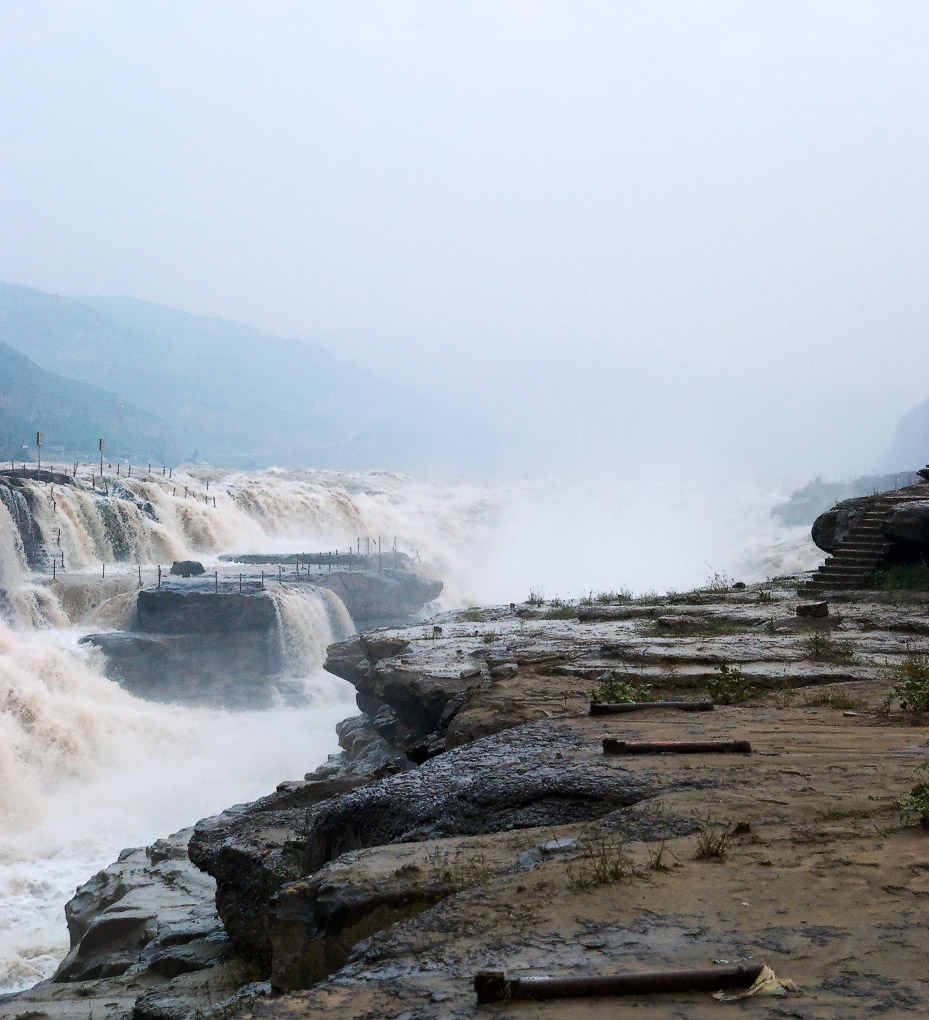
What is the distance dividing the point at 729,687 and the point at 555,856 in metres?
3.79

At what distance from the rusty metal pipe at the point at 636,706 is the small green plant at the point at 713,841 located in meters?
2.70

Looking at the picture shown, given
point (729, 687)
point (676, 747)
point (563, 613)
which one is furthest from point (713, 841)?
point (563, 613)

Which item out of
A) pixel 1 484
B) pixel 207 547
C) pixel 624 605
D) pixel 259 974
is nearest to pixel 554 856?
pixel 259 974

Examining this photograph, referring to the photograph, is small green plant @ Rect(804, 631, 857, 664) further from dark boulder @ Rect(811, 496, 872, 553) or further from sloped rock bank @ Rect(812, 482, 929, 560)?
dark boulder @ Rect(811, 496, 872, 553)

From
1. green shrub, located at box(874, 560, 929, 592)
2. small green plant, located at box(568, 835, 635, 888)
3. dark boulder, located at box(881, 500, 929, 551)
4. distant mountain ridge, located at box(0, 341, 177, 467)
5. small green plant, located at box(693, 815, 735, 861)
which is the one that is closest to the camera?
small green plant, located at box(568, 835, 635, 888)

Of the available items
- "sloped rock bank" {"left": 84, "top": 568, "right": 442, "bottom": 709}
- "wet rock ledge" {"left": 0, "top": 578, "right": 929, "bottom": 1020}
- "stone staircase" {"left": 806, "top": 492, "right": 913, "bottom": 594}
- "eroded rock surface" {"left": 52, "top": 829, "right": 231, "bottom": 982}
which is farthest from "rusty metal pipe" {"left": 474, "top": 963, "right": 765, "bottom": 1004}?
"sloped rock bank" {"left": 84, "top": 568, "right": 442, "bottom": 709}

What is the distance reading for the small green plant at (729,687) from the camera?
7.23 metres

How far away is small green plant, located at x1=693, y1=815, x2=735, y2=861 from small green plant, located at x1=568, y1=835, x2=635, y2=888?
11.7 inches

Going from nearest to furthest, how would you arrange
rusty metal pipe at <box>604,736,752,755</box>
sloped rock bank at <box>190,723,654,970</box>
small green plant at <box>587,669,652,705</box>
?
sloped rock bank at <box>190,723,654,970</box> → rusty metal pipe at <box>604,736,752,755</box> → small green plant at <box>587,669,652,705</box>

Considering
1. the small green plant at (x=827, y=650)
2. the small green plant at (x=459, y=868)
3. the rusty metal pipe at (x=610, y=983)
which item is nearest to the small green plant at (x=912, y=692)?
the small green plant at (x=827, y=650)

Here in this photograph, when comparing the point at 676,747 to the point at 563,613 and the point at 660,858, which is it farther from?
the point at 563,613

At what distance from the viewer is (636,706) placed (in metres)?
6.83

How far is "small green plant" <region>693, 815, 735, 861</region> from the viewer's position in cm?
374

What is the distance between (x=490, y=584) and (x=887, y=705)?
3438 cm
